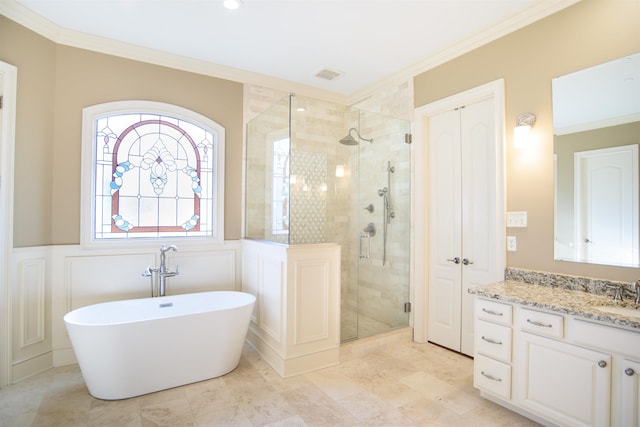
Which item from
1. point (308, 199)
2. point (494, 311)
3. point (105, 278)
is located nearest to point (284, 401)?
point (494, 311)

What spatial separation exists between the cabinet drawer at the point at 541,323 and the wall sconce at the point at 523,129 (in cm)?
129

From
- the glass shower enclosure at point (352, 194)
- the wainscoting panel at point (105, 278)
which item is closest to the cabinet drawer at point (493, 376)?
the glass shower enclosure at point (352, 194)

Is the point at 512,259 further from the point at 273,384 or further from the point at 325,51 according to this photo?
the point at 325,51

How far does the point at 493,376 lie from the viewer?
2.15 meters

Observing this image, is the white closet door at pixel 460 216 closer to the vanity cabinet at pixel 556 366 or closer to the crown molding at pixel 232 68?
the crown molding at pixel 232 68

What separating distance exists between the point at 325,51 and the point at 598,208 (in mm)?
2557

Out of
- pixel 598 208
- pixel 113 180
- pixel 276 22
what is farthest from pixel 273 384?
pixel 276 22

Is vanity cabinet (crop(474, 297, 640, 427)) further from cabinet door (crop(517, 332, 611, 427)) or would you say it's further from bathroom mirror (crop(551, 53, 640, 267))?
bathroom mirror (crop(551, 53, 640, 267))

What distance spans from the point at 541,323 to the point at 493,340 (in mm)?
342

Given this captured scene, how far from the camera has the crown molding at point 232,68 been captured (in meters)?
2.46

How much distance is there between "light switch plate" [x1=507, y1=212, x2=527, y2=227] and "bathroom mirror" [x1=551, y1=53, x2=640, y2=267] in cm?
22

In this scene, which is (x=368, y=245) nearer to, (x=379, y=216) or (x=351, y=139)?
(x=379, y=216)

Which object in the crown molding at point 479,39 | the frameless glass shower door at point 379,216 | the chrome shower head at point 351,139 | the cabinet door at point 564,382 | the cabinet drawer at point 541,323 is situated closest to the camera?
the cabinet door at point 564,382

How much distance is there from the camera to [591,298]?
199 cm
